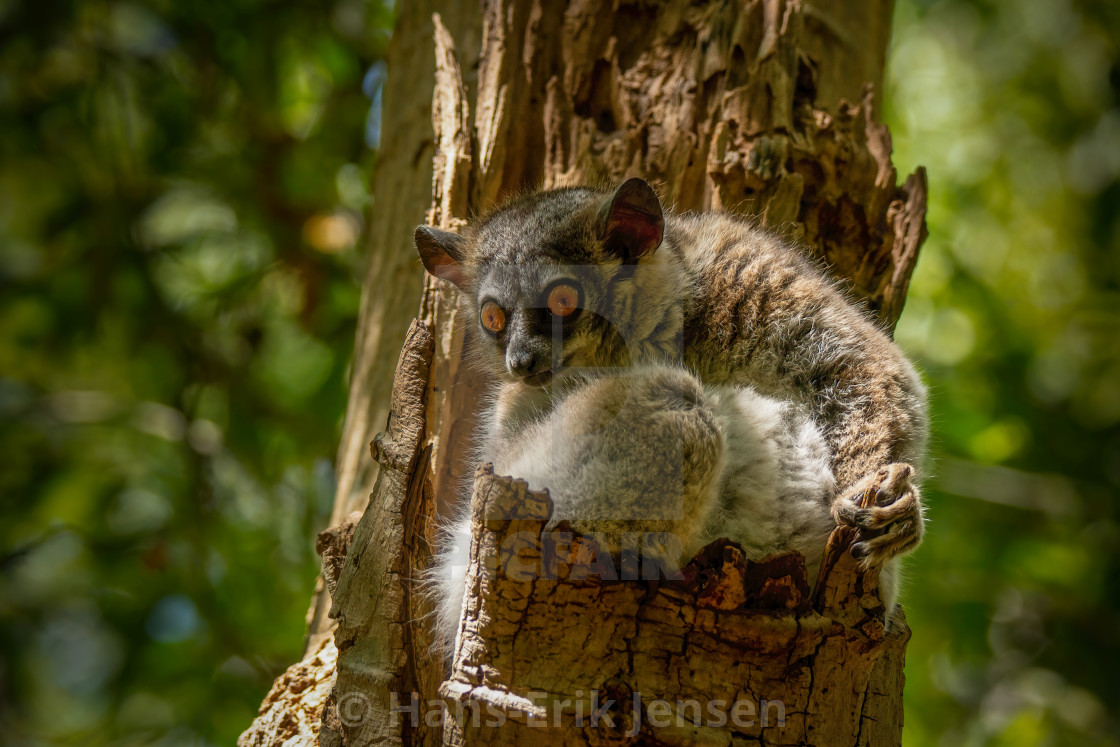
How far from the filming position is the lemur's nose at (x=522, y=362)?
8.32 ft

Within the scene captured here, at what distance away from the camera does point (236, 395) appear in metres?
4.69

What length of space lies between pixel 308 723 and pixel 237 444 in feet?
7.53

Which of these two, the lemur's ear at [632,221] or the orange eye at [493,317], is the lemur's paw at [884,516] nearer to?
the lemur's ear at [632,221]

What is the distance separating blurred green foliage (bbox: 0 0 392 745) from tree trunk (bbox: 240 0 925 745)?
4.13 ft

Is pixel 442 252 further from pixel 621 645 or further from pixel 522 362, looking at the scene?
pixel 621 645

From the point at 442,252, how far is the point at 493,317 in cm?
31

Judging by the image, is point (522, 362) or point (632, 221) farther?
point (632, 221)

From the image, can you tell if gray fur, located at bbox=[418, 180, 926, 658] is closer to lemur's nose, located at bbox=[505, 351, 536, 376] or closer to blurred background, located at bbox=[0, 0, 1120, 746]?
lemur's nose, located at bbox=[505, 351, 536, 376]

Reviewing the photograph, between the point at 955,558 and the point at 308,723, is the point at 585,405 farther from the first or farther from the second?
the point at 955,558

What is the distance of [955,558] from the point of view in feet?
15.6

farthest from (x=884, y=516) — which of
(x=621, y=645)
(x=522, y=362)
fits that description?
(x=522, y=362)

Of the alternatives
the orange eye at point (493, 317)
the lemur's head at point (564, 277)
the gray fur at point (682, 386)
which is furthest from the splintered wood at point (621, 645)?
the orange eye at point (493, 317)

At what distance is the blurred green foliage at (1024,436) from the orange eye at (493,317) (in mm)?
2273

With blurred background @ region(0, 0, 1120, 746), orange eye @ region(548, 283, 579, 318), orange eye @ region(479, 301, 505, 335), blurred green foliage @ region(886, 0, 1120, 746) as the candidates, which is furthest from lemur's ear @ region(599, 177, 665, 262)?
blurred background @ region(0, 0, 1120, 746)
